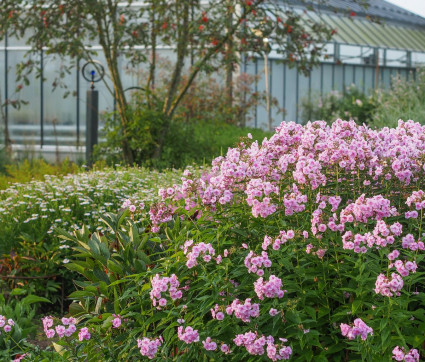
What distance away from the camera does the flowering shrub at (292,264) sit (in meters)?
2.88

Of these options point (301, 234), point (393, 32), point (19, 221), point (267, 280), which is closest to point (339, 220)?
point (301, 234)

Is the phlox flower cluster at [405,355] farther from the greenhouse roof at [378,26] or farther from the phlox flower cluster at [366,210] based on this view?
the greenhouse roof at [378,26]

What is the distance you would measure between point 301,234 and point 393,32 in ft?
82.9

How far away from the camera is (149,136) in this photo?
10.1m

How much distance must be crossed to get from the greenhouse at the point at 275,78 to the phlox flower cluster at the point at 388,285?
10.4 meters

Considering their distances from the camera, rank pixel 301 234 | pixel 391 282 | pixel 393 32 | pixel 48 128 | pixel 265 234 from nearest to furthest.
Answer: pixel 391 282
pixel 301 234
pixel 265 234
pixel 48 128
pixel 393 32

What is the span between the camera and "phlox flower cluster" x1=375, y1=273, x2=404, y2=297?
2672mm

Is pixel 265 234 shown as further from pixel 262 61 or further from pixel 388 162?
pixel 262 61

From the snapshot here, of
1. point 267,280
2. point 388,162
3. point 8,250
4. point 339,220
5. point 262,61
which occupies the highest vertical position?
point 262,61

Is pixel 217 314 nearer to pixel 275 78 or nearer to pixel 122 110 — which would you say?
pixel 122 110

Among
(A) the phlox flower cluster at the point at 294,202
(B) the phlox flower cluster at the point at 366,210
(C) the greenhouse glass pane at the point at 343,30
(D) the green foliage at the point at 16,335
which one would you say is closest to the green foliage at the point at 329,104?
(C) the greenhouse glass pane at the point at 343,30

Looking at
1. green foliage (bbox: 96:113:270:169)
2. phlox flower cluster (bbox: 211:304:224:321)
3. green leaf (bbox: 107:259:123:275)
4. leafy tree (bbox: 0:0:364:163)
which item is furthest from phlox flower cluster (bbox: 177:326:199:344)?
green foliage (bbox: 96:113:270:169)

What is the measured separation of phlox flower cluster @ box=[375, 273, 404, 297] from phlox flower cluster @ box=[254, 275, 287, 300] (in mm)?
397

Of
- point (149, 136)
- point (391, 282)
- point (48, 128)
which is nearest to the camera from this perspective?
point (391, 282)
